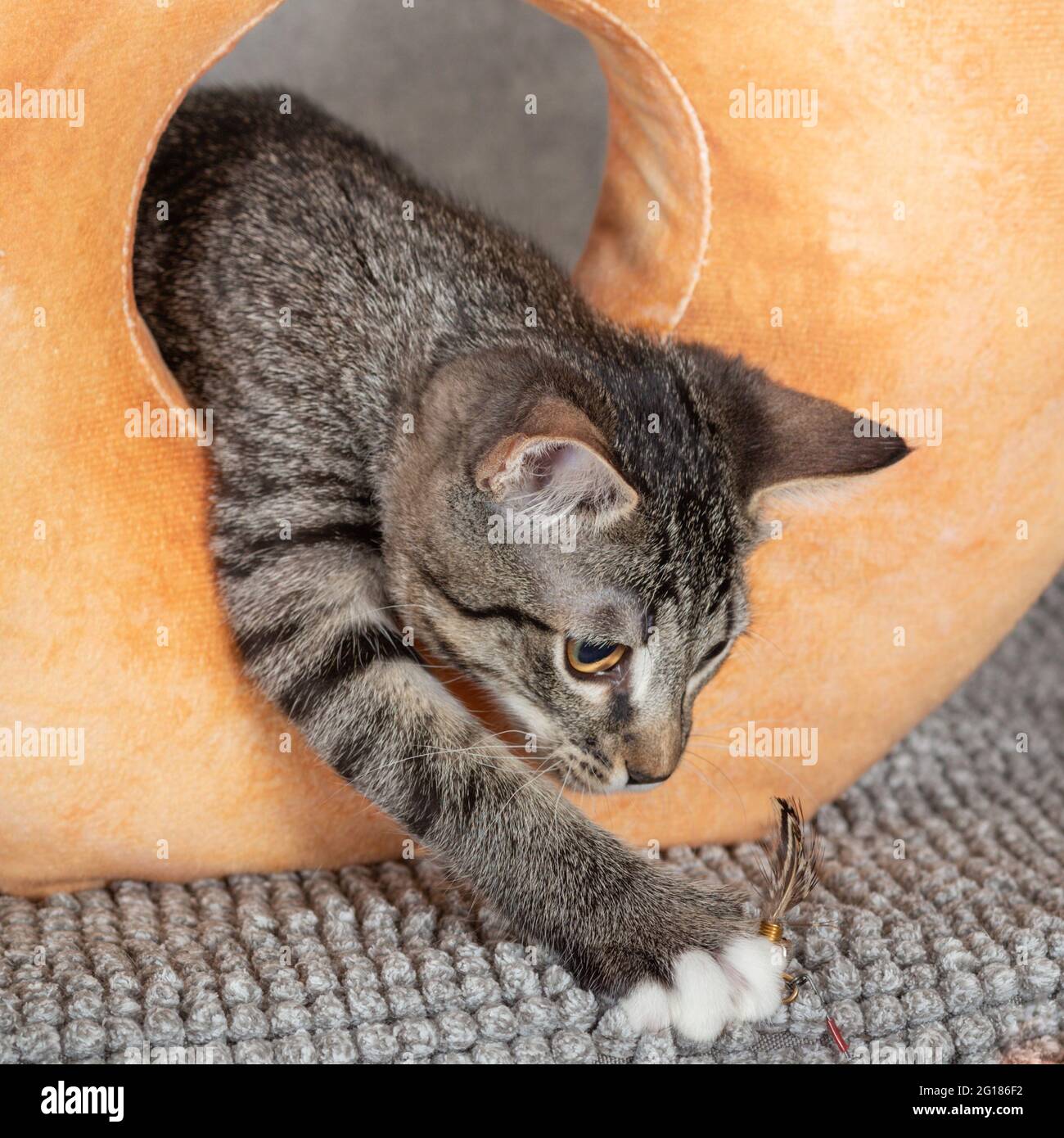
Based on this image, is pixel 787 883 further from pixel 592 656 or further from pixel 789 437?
pixel 789 437

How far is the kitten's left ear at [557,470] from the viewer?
4.10 ft

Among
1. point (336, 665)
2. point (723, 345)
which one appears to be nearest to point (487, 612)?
point (336, 665)

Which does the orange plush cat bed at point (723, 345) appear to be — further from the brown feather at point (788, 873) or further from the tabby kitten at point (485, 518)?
the brown feather at point (788, 873)

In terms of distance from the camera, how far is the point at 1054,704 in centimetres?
230

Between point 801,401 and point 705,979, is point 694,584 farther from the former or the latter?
point 705,979

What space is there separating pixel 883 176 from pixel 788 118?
14 centimetres

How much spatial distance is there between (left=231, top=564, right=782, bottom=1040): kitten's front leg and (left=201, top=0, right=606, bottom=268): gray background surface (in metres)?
1.75

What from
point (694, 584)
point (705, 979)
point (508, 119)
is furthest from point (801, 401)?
point (508, 119)

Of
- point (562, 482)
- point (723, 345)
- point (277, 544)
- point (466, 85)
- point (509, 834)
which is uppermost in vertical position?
point (466, 85)

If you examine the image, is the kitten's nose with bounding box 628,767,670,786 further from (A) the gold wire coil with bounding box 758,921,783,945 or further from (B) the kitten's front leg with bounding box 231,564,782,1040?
(A) the gold wire coil with bounding box 758,921,783,945

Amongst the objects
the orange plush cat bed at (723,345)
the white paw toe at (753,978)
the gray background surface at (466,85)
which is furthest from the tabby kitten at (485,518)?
the gray background surface at (466,85)

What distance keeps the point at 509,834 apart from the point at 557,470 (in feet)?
1.38

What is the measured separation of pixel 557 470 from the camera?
1.34 meters

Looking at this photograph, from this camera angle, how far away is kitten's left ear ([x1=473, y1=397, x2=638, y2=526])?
1.25 m
